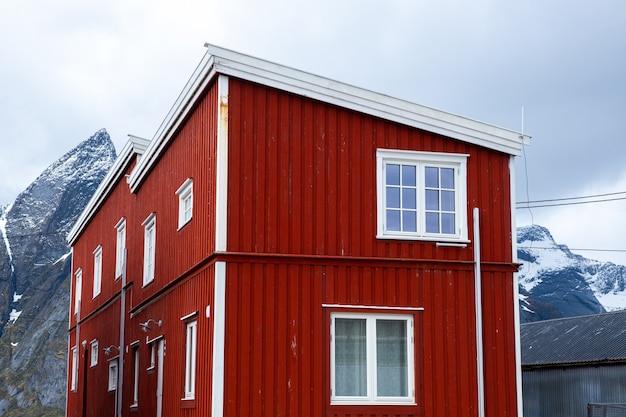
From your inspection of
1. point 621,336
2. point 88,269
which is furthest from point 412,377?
point 88,269

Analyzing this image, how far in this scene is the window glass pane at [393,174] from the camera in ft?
60.9

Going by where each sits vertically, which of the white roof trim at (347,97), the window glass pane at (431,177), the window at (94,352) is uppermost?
the white roof trim at (347,97)

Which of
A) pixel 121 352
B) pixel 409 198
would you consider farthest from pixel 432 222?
pixel 121 352

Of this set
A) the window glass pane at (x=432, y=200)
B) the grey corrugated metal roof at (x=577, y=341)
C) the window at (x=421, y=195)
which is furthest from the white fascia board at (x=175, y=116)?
the grey corrugated metal roof at (x=577, y=341)

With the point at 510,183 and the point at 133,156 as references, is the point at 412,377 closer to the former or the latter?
the point at 510,183

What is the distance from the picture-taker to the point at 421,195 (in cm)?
1847

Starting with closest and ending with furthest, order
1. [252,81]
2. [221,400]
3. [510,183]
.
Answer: [221,400], [252,81], [510,183]

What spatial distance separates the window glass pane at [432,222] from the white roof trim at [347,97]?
153 cm

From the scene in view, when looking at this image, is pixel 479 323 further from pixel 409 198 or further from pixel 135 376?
pixel 135 376

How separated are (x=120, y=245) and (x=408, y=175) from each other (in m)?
12.2

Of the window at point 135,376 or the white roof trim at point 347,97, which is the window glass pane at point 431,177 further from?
the window at point 135,376

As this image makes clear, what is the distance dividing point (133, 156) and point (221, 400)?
11.4 meters

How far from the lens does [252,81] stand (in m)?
17.8

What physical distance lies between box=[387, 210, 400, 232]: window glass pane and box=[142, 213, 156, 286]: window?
23.1 feet
